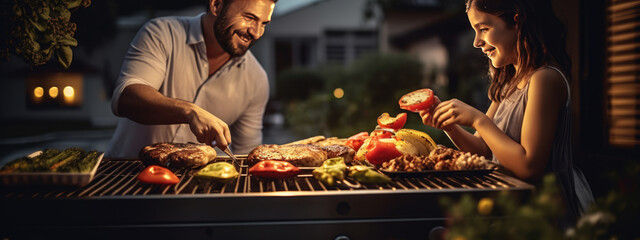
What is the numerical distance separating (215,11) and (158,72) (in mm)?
641

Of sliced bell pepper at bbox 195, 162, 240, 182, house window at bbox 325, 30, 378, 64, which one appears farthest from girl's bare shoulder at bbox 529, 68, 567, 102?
house window at bbox 325, 30, 378, 64

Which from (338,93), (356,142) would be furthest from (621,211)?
(338,93)

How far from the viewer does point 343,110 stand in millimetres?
11422

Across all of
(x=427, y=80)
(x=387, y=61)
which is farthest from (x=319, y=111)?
(x=427, y=80)

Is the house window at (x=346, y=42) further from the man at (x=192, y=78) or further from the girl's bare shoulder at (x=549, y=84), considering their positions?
the girl's bare shoulder at (x=549, y=84)

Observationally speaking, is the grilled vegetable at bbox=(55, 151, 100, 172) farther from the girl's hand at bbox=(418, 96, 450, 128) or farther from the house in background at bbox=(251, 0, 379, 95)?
the house in background at bbox=(251, 0, 379, 95)

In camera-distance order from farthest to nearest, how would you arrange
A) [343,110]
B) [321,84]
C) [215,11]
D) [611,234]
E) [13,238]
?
[321,84] < [343,110] < [215,11] < [13,238] < [611,234]

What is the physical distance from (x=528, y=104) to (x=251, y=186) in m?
1.36

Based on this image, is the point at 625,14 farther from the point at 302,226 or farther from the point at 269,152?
the point at 302,226

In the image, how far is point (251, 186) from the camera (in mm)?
1986

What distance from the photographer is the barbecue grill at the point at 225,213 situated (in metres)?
1.68

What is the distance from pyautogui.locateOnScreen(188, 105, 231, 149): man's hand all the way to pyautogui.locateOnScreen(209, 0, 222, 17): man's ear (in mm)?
1082

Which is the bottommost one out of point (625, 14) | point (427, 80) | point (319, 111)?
point (319, 111)

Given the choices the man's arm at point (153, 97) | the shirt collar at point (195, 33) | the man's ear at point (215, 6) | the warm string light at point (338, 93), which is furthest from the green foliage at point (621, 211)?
the warm string light at point (338, 93)
